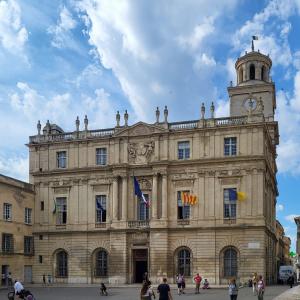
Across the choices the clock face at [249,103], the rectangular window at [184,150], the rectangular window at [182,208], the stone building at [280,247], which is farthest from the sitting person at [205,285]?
the clock face at [249,103]

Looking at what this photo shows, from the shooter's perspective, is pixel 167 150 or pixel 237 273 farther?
pixel 167 150

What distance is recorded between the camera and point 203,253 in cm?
5328

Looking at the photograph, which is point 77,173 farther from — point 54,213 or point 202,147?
point 202,147

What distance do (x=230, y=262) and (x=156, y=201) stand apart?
9412 mm

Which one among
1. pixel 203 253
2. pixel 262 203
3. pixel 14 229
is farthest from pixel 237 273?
pixel 14 229

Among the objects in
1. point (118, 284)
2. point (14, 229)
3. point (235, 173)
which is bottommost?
point (118, 284)

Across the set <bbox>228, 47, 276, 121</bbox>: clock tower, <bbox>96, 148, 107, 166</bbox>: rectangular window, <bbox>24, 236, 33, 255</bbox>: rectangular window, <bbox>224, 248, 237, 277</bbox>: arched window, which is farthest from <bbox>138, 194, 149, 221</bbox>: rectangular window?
<bbox>228, 47, 276, 121</bbox>: clock tower

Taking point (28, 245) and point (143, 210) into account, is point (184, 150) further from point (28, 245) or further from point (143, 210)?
point (28, 245)

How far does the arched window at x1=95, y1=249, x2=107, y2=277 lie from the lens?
57.0 metres

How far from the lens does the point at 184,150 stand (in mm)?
55688

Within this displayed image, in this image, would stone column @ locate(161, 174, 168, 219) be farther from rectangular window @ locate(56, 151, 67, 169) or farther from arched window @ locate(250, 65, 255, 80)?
arched window @ locate(250, 65, 255, 80)

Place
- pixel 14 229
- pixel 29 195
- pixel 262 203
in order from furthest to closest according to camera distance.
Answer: pixel 29 195 → pixel 14 229 → pixel 262 203

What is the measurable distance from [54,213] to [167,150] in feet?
46.7

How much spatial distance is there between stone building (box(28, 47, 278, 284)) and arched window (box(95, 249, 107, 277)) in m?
0.10
